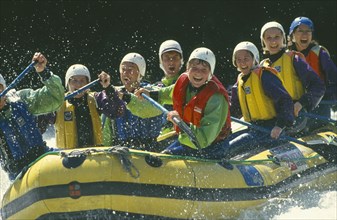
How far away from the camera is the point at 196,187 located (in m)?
5.02

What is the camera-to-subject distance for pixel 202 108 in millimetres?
5328

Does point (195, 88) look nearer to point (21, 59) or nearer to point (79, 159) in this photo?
point (79, 159)

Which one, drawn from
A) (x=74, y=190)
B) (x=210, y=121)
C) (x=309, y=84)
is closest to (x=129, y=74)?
(x=210, y=121)

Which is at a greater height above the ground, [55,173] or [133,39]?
[133,39]

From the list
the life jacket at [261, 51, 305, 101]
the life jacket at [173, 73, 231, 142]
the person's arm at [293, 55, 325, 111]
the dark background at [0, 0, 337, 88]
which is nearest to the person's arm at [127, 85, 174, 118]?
the life jacket at [173, 73, 231, 142]

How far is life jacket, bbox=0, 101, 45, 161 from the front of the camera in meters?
5.20

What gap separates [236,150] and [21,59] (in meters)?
9.45

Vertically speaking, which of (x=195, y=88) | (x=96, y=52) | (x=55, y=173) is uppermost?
(x=96, y=52)

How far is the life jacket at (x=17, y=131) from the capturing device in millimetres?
5203

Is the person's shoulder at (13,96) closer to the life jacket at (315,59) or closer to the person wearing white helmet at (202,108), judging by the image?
the person wearing white helmet at (202,108)

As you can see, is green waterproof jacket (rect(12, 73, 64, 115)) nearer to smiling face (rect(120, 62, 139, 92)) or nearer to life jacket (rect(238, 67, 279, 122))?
smiling face (rect(120, 62, 139, 92))

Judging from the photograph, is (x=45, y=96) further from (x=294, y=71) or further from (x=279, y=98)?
(x=294, y=71)

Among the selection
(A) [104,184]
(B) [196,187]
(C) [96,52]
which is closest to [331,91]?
(B) [196,187]

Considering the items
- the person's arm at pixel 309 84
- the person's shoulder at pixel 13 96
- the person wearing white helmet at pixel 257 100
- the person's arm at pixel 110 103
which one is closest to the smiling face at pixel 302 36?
the person's arm at pixel 309 84
